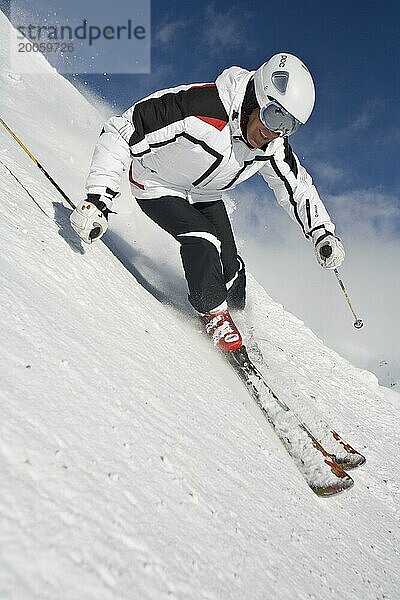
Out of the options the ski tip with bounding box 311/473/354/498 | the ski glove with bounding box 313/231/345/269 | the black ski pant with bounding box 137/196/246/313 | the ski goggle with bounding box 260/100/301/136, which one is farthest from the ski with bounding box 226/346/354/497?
the ski goggle with bounding box 260/100/301/136

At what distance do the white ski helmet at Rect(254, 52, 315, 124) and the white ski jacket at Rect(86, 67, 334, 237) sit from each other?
0.18 metres

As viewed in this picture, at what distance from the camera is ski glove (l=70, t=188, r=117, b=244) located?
351 cm

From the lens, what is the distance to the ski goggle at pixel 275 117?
12.3 ft

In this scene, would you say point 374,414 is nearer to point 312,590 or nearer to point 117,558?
point 312,590

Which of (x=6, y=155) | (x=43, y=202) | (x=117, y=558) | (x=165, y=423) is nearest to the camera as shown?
(x=117, y=558)

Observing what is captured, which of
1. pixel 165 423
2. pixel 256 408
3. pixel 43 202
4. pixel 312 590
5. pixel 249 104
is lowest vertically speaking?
pixel 312 590

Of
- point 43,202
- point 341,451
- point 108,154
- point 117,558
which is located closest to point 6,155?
point 43,202

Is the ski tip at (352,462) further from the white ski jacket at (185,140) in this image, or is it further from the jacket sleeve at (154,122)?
the jacket sleeve at (154,122)

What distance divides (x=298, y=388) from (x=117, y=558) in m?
3.91

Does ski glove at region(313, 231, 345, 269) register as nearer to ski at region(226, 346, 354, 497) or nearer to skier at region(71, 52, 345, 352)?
skier at region(71, 52, 345, 352)

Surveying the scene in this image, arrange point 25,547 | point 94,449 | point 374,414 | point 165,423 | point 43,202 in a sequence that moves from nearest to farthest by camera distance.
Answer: point 25,547 < point 94,449 < point 165,423 < point 43,202 < point 374,414

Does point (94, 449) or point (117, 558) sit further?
point (94, 449)

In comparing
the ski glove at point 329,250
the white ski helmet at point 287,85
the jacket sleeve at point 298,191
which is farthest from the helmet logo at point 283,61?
the ski glove at point 329,250

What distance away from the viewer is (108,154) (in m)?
3.81
